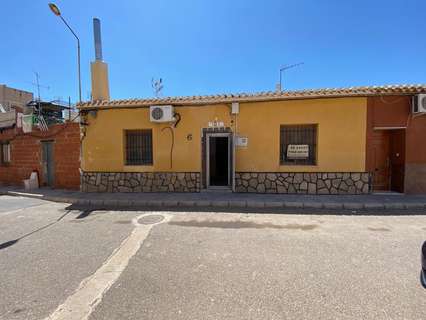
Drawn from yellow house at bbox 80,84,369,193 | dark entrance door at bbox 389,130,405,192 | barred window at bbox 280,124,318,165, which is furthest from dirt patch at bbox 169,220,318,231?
dark entrance door at bbox 389,130,405,192

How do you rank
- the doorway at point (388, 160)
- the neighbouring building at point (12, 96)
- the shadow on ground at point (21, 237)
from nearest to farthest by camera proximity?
the shadow on ground at point (21, 237), the doorway at point (388, 160), the neighbouring building at point (12, 96)

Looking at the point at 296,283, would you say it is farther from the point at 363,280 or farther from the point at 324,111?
the point at 324,111

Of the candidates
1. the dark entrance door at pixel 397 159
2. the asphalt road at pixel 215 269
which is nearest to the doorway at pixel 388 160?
the dark entrance door at pixel 397 159

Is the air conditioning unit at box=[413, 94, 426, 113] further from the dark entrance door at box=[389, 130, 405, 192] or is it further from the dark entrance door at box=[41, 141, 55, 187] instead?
the dark entrance door at box=[41, 141, 55, 187]

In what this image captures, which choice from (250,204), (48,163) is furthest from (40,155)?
(250,204)

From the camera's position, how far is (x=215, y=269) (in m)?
3.10

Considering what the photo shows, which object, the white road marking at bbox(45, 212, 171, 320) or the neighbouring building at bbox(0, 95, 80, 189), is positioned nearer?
the white road marking at bbox(45, 212, 171, 320)

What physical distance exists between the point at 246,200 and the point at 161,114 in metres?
4.26

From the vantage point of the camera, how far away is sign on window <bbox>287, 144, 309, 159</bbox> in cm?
784

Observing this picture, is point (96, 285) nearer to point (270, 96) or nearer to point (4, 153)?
point (270, 96)

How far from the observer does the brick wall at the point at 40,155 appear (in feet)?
29.8

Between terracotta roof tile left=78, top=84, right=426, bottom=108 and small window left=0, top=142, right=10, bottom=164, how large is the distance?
258 inches

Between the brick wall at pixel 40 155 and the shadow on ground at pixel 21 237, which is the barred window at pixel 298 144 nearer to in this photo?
the shadow on ground at pixel 21 237

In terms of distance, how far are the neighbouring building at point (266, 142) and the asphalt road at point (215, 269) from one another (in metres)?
2.69
